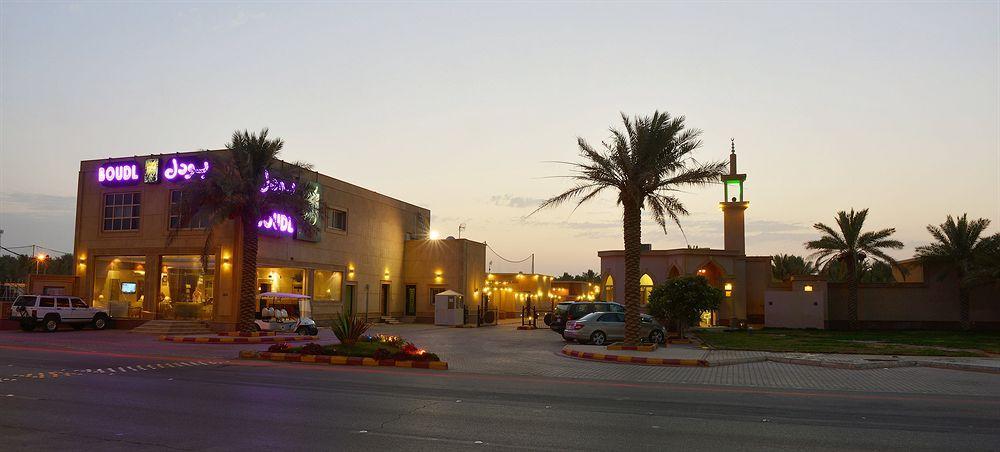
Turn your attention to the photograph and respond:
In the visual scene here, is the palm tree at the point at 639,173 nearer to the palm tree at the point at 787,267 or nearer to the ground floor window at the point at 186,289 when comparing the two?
the ground floor window at the point at 186,289

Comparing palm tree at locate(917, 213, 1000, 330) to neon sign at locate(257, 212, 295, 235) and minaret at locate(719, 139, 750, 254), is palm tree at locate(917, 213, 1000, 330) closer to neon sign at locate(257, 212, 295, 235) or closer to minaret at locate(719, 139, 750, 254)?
minaret at locate(719, 139, 750, 254)

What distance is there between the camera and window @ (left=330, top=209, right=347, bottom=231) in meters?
43.5

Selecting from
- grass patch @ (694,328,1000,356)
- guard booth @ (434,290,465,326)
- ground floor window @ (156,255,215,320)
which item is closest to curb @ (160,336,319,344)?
ground floor window @ (156,255,215,320)

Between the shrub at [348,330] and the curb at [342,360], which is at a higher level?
the shrub at [348,330]

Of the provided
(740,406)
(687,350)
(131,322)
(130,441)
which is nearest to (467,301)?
(131,322)

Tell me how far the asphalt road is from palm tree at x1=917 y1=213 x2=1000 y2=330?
103 feet

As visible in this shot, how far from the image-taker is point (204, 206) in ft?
102

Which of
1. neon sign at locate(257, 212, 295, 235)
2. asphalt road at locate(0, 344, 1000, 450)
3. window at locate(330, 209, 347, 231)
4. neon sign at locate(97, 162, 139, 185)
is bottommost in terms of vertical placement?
asphalt road at locate(0, 344, 1000, 450)

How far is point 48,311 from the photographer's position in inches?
1298

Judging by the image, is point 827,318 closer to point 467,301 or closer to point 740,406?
point 467,301

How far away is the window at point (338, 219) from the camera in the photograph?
4354cm

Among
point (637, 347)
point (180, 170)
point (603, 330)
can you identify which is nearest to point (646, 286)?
point (603, 330)

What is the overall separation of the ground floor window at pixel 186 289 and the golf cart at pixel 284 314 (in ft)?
9.19

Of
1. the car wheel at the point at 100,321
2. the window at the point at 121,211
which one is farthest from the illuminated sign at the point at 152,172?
the car wheel at the point at 100,321
